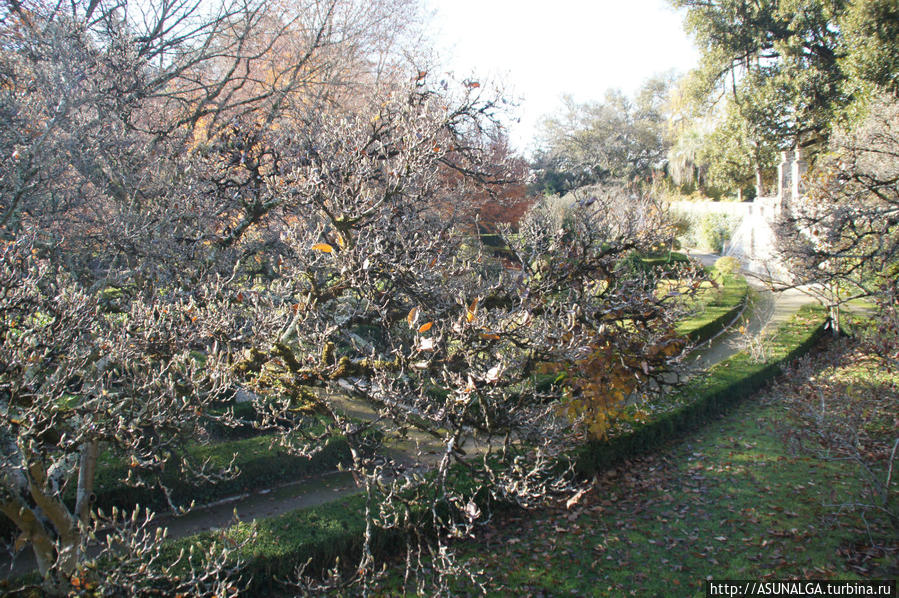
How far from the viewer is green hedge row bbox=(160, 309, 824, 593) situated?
507cm

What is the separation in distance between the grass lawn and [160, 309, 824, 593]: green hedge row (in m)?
0.36

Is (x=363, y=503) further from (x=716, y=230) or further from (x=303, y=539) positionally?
(x=716, y=230)

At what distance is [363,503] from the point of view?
606 centimetres

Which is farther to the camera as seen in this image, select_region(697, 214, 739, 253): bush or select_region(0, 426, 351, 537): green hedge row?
select_region(697, 214, 739, 253): bush

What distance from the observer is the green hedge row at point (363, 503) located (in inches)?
200

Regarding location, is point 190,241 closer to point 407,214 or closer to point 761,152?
point 407,214

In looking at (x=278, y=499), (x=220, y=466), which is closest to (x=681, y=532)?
(x=278, y=499)

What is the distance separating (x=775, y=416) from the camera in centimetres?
910

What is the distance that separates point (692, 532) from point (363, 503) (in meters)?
3.54

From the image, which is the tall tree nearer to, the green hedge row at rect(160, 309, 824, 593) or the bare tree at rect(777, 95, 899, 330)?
the bare tree at rect(777, 95, 899, 330)

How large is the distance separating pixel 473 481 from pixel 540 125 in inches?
1589

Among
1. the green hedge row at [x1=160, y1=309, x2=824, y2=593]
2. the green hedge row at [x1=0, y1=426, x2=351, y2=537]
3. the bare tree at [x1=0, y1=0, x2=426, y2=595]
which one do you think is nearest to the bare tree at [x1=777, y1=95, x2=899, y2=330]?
the green hedge row at [x1=160, y1=309, x2=824, y2=593]

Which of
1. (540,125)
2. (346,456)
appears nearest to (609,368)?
(346,456)

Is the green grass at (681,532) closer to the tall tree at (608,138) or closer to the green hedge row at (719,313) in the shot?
the green hedge row at (719,313)
